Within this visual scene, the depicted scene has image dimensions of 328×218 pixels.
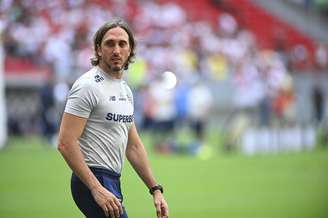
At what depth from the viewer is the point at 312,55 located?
34125 mm

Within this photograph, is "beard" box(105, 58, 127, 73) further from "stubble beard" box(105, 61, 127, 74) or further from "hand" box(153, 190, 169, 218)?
"hand" box(153, 190, 169, 218)

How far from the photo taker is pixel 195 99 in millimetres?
26844

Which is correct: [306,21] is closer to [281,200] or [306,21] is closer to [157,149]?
[157,149]

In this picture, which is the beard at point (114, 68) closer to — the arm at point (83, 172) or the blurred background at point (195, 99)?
the arm at point (83, 172)

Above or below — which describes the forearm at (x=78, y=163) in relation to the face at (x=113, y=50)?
below

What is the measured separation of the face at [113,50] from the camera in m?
5.70

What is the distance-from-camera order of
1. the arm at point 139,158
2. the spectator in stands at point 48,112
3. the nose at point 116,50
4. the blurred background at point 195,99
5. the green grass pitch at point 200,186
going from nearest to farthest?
the nose at point 116,50 → the arm at point 139,158 → the green grass pitch at point 200,186 → the blurred background at point 195,99 → the spectator in stands at point 48,112

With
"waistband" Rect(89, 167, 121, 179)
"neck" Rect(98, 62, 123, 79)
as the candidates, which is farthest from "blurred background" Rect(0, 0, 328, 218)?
"neck" Rect(98, 62, 123, 79)

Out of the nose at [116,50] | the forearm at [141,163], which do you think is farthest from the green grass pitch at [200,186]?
the nose at [116,50]

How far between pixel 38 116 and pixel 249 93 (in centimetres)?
749

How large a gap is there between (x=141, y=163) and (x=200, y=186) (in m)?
9.98

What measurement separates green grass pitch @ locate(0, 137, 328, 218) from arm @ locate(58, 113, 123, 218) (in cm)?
665

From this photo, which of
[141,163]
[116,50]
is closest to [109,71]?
[116,50]

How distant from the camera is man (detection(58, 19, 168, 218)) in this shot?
17.9ft
